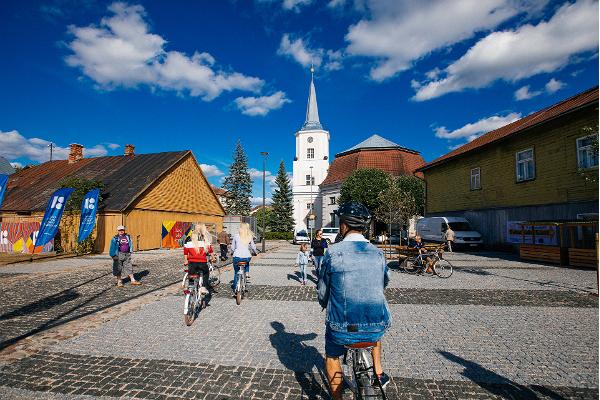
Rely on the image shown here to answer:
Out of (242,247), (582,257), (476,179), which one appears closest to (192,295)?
(242,247)

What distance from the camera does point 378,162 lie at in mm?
51375

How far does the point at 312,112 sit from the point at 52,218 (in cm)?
5784

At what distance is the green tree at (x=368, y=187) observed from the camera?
40781 millimetres

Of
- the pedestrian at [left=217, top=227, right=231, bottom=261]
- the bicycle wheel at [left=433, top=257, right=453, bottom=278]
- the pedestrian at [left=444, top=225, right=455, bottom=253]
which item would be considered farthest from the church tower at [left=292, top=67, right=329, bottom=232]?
the bicycle wheel at [left=433, top=257, right=453, bottom=278]

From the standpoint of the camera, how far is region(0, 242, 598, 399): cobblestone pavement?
389cm

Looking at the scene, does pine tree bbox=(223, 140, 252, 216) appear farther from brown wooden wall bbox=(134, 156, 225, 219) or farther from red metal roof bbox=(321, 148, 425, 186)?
brown wooden wall bbox=(134, 156, 225, 219)

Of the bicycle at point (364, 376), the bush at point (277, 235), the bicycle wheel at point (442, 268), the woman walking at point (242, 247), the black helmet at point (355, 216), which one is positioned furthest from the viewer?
the bush at point (277, 235)

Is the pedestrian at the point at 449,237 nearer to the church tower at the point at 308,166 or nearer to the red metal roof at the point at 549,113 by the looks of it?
the red metal roof at the point at 549,113

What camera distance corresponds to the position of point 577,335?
5.55m

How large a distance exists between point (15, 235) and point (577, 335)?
27561mm

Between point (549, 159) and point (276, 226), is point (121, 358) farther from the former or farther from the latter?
point (276, 226)

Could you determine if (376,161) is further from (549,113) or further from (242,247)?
(242,247)

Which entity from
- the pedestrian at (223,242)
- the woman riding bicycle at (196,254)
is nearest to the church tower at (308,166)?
the pedestrian at (223,242)

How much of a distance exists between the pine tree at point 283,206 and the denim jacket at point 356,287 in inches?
2308
